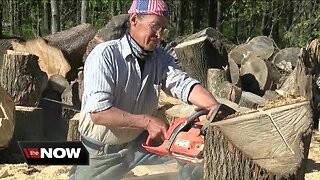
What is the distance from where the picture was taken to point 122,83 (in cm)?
342

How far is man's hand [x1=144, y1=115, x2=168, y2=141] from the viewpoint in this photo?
122 inches

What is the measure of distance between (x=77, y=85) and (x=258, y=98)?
2.38 meters

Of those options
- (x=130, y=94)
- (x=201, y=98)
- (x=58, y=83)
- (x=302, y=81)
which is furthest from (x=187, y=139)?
(x=58, y=83)

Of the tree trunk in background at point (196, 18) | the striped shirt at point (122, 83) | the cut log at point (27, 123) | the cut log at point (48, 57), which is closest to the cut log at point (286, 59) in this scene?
the cut log at point (48, 57)

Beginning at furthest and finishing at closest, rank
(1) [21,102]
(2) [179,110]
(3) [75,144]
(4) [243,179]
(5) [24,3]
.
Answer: (5) [24,3]
(1) [21,102]
(2) [179,110]
(3) [75,144]
(4) [243,179]

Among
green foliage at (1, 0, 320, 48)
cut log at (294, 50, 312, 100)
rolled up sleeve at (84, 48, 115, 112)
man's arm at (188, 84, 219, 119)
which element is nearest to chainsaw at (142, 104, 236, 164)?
man's arm at (188, 84, 219, 119)

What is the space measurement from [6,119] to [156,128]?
323 cm

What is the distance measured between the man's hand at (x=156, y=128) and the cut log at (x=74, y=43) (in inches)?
226

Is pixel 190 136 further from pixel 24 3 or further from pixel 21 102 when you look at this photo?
pixel 24 3

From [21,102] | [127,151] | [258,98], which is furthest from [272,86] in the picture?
[127,151]

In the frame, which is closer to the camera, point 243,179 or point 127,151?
point 243,179

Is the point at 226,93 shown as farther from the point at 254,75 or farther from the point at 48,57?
the point at 48,57

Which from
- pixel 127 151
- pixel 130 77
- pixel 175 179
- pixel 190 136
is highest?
pixel 130 77

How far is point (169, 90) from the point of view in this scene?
3.67 metres
